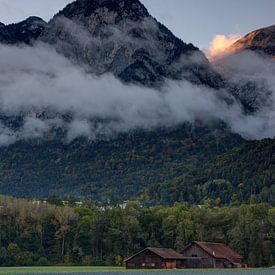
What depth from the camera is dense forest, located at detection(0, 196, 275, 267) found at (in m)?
153

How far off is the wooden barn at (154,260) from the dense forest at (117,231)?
1492 cm

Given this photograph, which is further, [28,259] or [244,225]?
[244,225]

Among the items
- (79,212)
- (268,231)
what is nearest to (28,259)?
(79,212)

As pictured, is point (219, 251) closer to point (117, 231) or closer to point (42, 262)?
point (117, 231)

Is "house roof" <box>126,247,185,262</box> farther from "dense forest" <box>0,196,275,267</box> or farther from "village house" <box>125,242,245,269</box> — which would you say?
"dense forest" <box>0,196,275,267</box>

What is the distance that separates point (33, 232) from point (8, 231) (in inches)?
243

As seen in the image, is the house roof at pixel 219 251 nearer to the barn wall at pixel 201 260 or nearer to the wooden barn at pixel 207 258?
the wooden barn at pixel 207 258

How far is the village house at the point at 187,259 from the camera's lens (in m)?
135

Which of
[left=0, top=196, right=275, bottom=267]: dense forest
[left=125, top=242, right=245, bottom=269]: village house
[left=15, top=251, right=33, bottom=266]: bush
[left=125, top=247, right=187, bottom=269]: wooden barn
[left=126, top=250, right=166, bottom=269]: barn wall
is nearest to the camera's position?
[left=125, top=247, right=187, bottom=269]: wooden barn

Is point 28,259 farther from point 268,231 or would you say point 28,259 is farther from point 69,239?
point 268,231

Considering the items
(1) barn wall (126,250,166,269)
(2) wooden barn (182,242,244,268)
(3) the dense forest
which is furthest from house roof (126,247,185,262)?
(3) the dense forest

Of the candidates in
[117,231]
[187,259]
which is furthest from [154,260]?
[117,231]

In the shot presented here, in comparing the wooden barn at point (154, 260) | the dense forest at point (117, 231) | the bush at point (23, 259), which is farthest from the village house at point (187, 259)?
the bush at point (23, 259)

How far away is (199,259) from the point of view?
137625mm
